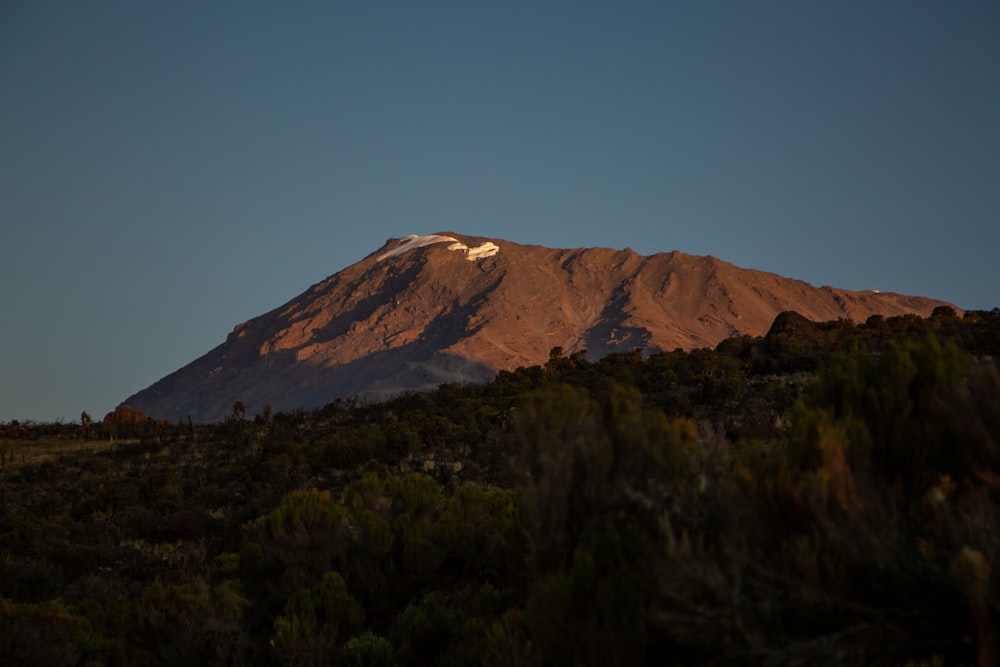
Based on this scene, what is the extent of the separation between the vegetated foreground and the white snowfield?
483ft

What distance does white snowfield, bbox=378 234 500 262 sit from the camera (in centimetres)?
16300

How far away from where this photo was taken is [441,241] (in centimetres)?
17525

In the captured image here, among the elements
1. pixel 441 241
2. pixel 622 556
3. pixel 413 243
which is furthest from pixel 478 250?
pixel 622 556

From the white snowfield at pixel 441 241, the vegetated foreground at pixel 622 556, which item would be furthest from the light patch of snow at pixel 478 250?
the vegetated foreground at pixel 622 556

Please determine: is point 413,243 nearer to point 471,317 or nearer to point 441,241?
point 441,241

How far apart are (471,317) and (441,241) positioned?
45114 millimetres

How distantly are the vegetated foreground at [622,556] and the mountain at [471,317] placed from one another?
9780 cm

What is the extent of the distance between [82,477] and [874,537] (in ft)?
84.4

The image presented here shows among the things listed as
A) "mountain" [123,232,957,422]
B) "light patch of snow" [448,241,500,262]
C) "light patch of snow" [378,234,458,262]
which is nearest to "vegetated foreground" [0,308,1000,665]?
"mountain" [123,232,957,422]

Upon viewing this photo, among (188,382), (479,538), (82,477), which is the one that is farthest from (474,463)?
(188,382)

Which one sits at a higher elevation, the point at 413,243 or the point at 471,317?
the point at 413,243

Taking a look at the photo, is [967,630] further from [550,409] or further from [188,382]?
[188,382]

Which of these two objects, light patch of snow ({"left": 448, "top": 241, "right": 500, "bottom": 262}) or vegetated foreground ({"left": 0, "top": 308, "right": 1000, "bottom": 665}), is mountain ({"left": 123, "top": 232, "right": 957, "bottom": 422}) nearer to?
light patch of snow ({"left": 448, "top": 241, "right": 500, "bottom": 262})

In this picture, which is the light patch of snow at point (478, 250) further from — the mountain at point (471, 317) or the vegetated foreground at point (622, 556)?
the vegetated foreground at point (622, 556)
